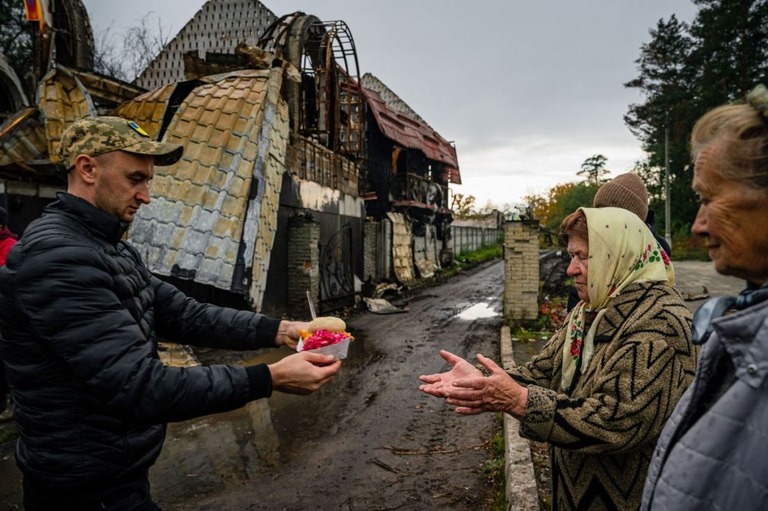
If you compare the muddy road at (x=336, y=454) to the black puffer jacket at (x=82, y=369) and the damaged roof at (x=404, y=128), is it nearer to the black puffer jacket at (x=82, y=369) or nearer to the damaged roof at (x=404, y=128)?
the black puffer jacket at (x=82, y=369)

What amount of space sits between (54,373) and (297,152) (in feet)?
37.8

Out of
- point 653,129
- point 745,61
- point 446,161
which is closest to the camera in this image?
point 745,61

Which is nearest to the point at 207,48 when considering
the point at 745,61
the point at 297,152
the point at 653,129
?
the point at 297,152

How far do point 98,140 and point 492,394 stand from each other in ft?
6.03

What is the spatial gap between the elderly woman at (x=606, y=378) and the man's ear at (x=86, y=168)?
160cm

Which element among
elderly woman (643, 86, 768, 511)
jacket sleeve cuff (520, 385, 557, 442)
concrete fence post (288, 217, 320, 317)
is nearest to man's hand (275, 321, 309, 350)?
jacket sleeve cuff (520, 385, 557, 442)

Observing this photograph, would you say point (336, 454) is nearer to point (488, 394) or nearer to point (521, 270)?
point (488, 394)

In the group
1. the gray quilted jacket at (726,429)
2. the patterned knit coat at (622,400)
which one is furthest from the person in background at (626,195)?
the gray quilted jacket at (726,429)

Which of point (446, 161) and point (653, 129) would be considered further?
point (653, 129)

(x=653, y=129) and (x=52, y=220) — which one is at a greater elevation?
(x=653, y=129)

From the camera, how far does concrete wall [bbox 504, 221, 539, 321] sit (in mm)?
10883

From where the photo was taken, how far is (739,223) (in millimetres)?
1181

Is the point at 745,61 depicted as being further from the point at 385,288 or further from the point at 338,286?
the point at 338,286

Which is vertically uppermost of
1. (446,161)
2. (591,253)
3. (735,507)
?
(446,161)
